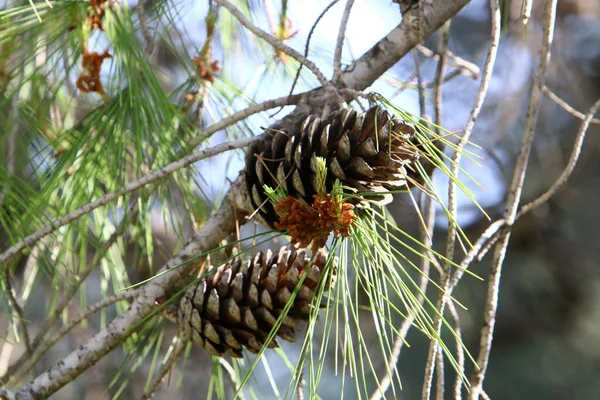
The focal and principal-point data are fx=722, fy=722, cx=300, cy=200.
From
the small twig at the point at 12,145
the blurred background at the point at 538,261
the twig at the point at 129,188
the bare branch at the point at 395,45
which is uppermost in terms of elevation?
the small twig at the point at 12,145

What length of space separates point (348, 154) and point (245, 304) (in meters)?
0.28

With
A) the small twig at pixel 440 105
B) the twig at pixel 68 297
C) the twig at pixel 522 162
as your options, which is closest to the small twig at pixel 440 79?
the small twig at pixel 440 105

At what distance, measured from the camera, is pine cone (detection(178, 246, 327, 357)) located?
2.72 ft

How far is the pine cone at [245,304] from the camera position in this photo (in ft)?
2.72

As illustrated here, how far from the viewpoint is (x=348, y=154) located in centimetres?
67

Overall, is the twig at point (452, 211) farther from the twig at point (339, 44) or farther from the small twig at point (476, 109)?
the twig at point (339, 44)

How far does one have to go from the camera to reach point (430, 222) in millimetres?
913

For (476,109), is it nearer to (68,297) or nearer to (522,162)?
(522,162)

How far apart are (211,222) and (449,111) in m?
1.81

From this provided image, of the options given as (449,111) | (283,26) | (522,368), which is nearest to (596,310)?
(522,368)

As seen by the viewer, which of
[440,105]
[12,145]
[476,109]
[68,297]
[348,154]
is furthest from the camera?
[12,145]

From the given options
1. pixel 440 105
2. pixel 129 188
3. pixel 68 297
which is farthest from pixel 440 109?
pixel 68 297

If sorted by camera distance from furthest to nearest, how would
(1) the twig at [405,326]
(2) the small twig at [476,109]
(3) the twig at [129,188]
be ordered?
(3) the twig at [129,188], (2) the small twig at [476,109], (1) the twig at [405,326]

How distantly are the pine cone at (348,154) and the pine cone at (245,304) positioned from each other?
0.41ft
